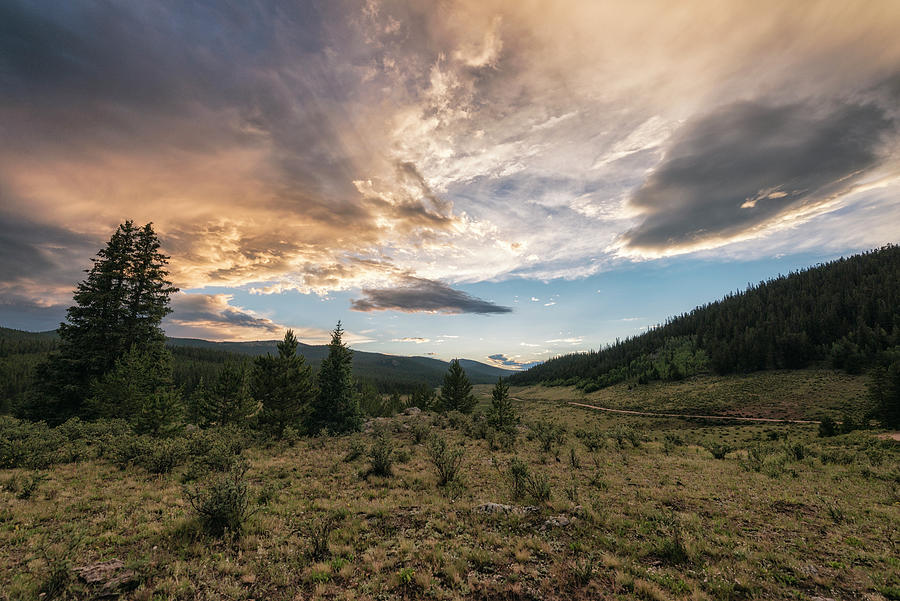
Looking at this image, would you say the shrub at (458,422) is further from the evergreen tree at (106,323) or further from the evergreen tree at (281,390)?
the evergreen tree at (106,323)

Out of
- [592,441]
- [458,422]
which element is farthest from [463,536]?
[458,422]

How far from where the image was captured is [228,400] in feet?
118

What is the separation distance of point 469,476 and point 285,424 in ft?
69.7

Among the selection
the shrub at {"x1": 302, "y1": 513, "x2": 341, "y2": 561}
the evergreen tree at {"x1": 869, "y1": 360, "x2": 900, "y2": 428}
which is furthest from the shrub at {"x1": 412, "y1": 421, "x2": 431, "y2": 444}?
the evergreen tree at {"x1": 869, "y1": 360, "x2": 900, "y2": 428}

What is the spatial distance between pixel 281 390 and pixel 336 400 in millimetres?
5742

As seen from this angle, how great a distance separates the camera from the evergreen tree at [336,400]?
108 ft

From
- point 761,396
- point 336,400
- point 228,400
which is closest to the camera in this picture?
point 336,400

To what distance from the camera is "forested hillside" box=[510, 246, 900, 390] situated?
84125 millimetres

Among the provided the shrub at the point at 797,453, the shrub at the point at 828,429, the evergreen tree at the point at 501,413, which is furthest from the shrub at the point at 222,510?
the shrub at the point at 828,429

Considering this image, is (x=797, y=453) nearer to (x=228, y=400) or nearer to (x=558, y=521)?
(x=558, y=521)

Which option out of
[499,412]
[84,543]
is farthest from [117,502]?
[499,412]

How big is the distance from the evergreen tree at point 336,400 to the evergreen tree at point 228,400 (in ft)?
31.6

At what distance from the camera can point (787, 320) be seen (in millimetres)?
104812

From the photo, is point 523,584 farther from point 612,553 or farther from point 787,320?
point 787,320
